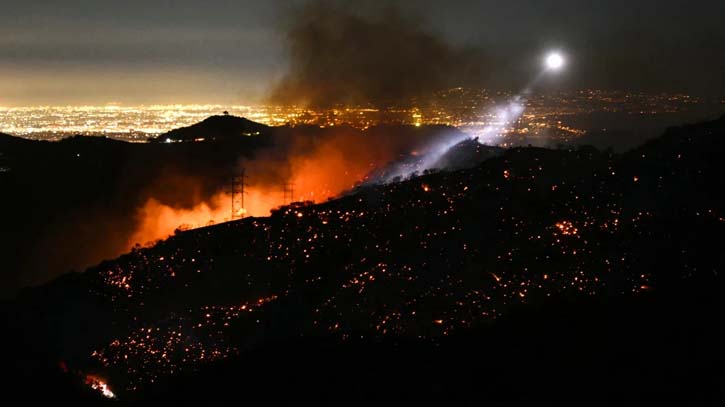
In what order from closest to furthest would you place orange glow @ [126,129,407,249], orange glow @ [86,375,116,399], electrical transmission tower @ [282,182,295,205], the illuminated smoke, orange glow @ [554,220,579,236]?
1. orange glow @ [86,375,116,399]
2. orange glow @ [554,220,579,236]
3. orange glow @ [126,129,407,249]
4. electrical transmission tower @ [282,182,295,205]
5. the illuminated smoke

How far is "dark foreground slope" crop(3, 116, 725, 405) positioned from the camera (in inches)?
309

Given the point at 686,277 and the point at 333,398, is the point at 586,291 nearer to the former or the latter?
the point at 686,277

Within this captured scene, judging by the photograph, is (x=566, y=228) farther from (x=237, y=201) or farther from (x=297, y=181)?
(x=297, y=181)

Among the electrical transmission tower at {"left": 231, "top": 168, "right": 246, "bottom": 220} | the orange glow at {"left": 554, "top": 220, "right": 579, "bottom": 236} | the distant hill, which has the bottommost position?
the electrical transmission tower at {"left": 231, "top": 168, "right": 246, "bottom": 220}

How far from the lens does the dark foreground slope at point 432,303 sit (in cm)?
786

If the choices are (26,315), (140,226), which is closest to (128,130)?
(140,226)

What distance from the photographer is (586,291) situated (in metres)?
8.77

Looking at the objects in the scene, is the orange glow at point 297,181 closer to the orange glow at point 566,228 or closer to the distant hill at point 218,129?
the distant hill at point 218,129

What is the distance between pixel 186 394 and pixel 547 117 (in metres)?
43.8

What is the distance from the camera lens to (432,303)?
8.90m

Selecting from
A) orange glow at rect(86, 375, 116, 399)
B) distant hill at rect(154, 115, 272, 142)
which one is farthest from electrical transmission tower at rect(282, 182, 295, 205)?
orange glow at rect(86, 375, 116, 399)

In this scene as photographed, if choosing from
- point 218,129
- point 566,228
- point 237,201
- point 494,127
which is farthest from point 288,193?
point 218,129

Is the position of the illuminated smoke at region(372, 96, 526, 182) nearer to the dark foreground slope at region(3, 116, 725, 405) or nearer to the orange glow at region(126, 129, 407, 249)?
the orange glow at region(126, 129, 407, 249)

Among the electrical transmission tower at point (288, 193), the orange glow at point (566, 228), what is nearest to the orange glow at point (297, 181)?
the electrical transmission tower at point (288, 193)
